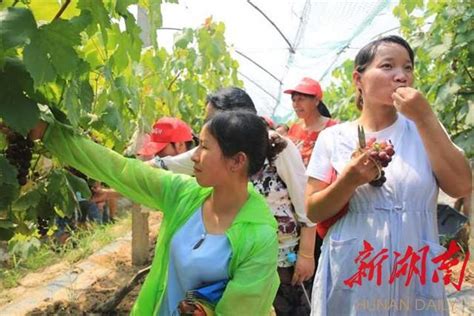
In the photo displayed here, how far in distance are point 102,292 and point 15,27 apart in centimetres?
297

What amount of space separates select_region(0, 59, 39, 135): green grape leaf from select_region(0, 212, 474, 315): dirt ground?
2461mm

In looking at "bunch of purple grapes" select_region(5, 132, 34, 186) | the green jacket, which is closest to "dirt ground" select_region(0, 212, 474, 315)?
the green jacket

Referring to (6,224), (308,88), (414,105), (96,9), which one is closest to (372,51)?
(414,105)

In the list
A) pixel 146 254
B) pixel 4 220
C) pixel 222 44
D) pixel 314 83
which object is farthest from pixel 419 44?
pixel 4 220

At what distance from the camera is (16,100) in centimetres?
122

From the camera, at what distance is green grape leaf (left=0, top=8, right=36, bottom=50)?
1069 mm

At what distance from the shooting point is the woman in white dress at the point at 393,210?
1.42 m

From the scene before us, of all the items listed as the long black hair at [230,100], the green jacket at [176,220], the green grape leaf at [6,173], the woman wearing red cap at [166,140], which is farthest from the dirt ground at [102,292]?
the green grape leaf at [6,173]

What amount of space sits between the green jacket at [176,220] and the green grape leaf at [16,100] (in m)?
0.31

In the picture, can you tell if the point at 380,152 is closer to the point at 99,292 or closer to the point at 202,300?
the point at 202,300

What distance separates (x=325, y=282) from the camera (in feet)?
5.06

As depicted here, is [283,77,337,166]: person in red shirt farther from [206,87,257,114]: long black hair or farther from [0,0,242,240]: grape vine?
[0,0,242,240]: grape vine

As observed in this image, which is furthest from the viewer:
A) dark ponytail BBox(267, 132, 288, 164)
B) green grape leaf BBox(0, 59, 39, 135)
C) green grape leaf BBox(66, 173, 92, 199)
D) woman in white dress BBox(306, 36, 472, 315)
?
dark ponytail BBox(267, 132, 288, 164)

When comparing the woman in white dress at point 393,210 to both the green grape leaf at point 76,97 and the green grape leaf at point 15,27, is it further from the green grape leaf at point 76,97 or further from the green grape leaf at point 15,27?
the green grape leaf at point 15,27
